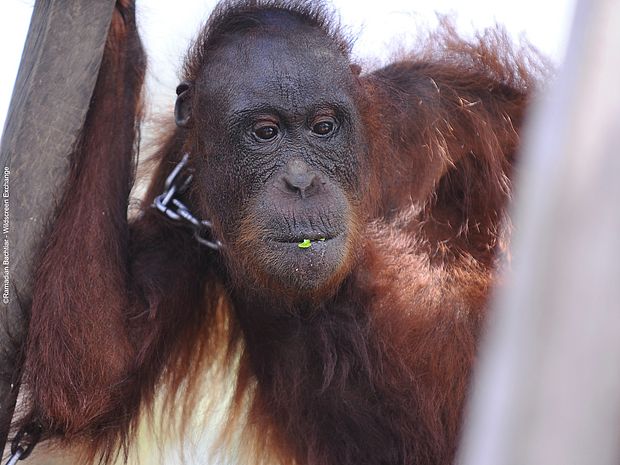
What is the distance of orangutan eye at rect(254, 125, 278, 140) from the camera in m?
2.88

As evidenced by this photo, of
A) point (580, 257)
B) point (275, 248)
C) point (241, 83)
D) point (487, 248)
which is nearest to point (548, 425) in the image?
point (580, 257)

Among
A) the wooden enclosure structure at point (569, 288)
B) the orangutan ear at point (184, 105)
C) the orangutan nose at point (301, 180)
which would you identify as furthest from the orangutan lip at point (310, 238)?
the wooden enclosure structure at point (569, 288)

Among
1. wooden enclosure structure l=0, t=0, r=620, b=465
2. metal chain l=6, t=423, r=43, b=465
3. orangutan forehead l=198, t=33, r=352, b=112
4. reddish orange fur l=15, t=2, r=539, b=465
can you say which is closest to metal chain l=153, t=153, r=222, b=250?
reddish orange fur l=15, t=2, r=539, b=465

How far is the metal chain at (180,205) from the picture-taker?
312 centimetres

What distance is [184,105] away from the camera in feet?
10.3

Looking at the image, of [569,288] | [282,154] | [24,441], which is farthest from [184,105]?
[569,288]

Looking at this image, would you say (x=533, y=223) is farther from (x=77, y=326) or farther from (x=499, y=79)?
(x=499, y=79)

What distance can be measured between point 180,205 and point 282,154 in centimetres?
50

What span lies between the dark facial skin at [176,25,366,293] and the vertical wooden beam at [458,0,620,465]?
1.93 m

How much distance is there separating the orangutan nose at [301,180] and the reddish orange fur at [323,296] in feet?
0.98

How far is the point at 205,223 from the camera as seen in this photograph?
309 cm

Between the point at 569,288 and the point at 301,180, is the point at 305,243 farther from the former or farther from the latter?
the point at 569,288

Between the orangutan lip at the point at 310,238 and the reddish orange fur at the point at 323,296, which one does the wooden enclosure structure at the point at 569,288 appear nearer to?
the orangutan lip at the point at 310,238

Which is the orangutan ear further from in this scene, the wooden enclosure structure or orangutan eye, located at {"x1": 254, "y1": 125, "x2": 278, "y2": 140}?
the wooden enclosure structure
